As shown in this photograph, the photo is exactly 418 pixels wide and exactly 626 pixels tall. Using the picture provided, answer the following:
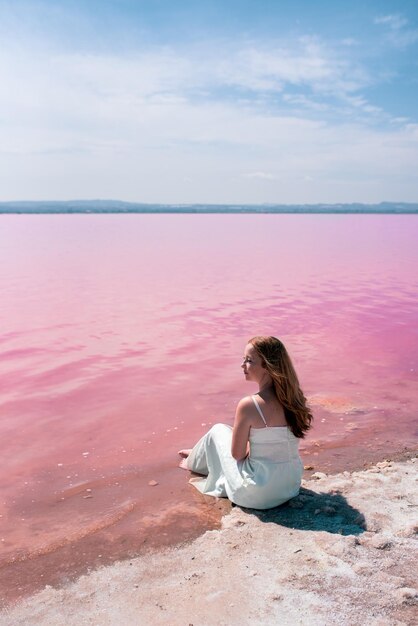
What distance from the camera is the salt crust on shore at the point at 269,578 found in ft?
10.6

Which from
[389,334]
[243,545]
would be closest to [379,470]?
[243,545]

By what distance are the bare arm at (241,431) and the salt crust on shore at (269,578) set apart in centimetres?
45

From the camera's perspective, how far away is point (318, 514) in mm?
4344

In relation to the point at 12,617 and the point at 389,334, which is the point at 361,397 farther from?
the point at 12,617

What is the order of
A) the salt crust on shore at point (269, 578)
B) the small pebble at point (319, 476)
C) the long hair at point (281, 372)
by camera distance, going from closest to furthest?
the salt crust on shore at point (269, 578) < the long hair at point (281, 372) < the small pebble at point (319, 476)

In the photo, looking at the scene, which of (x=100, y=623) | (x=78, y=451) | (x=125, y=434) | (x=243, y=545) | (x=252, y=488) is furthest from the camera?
(x=125, y=434)

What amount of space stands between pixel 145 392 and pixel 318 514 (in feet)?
13.1

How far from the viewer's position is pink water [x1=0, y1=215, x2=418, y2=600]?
4.61 metres

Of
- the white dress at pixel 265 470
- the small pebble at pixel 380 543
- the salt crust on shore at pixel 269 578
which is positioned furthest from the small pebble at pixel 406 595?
the white dress at pixel 265 470

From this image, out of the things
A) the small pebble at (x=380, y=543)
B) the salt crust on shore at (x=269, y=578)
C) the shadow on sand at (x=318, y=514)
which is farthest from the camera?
the shadow on sand at (x=318, y=514)

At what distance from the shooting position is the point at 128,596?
11.5 ft

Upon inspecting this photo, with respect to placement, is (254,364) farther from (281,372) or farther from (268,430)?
(268,430)

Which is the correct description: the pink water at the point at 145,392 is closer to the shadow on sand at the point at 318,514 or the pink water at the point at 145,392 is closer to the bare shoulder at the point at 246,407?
the shadow on sand at the point at 318,514

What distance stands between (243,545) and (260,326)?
850cm
